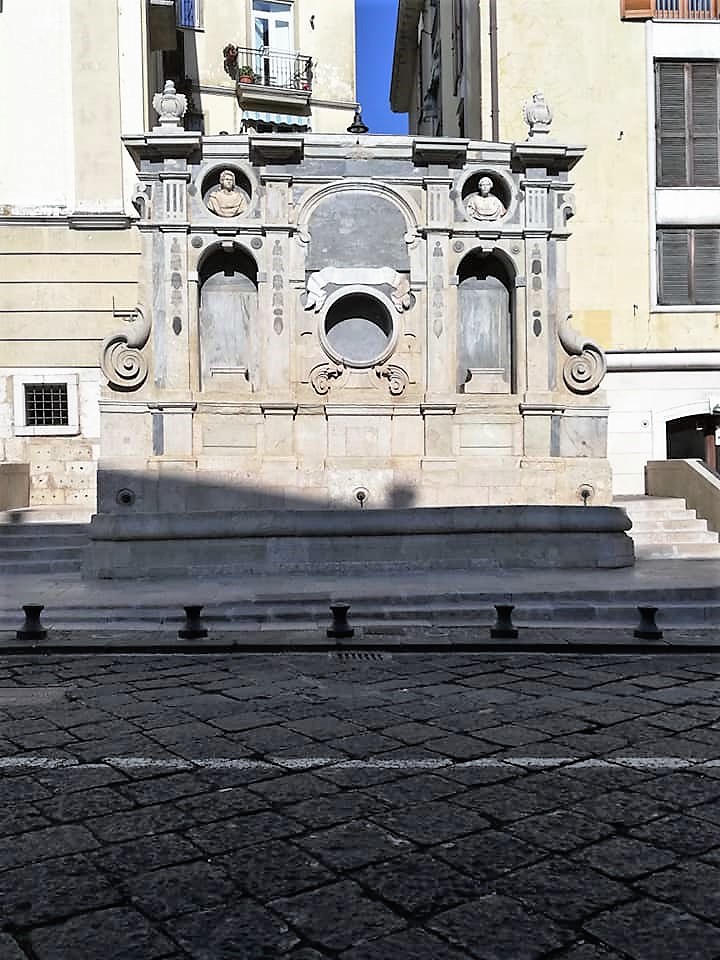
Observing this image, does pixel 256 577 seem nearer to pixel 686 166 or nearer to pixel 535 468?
pixel 535 468

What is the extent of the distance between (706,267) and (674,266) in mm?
726

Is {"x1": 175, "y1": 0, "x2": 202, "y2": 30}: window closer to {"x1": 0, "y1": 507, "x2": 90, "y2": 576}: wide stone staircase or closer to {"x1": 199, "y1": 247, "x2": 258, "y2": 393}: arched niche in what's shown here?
{"x1": 199, "y1": 247, "x2": 258, "y2": 393}: arched niche

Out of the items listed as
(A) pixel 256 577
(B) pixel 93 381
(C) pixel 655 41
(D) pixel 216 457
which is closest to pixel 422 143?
(D) pixel 216 457

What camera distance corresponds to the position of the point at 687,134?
71.9 ft

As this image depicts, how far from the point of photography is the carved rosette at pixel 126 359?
1355cm

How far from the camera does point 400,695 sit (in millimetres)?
6180

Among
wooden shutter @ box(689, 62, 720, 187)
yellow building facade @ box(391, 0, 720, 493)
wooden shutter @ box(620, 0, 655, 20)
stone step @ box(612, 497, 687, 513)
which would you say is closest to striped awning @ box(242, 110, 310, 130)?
yellow building facade @ box(391, 0, 720, 493)

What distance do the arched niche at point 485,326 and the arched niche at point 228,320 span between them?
3.09m

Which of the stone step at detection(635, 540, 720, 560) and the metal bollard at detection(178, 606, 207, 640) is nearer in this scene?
the metal bollard at detection(178, 606, 207, 640)

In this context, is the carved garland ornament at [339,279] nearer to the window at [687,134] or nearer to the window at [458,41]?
the window at [687,134]

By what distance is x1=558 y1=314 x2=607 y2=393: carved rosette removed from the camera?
14.2m

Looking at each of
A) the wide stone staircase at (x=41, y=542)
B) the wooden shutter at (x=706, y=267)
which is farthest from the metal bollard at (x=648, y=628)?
the wooden shutter at (x=706, y=267)

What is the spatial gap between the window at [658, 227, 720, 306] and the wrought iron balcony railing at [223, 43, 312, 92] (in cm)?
1369

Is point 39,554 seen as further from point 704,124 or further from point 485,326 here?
point 704,124
